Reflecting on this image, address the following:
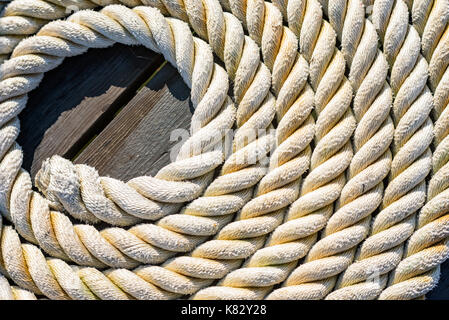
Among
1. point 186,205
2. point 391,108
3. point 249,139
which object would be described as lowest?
point 186,205

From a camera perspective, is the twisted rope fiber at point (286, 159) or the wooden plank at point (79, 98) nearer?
the twisted rope fiber at point (286, 159)

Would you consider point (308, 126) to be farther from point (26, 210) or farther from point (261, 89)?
point (26, 210)

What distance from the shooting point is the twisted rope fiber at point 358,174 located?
41.1 inches

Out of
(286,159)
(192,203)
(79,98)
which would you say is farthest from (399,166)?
(79,98)

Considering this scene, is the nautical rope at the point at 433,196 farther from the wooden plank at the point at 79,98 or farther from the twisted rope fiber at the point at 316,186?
the wooden plank at the point at 79,98

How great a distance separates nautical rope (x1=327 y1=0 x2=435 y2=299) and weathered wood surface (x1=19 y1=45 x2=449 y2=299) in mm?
435

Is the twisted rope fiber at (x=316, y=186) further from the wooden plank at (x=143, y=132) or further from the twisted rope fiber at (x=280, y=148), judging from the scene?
the wooden plank at (x=143, y=132)

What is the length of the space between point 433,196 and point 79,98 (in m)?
0.76

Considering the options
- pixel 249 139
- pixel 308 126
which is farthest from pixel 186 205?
pixel 308 126

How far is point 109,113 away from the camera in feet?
4.00

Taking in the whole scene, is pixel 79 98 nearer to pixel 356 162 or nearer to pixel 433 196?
pixel 356 162

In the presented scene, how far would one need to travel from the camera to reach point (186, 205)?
1101 mm

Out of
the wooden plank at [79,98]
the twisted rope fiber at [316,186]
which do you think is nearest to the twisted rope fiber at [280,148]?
the twisted rope fiber at [316,186]
